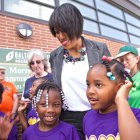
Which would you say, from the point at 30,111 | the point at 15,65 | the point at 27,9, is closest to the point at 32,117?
the point at 30,111

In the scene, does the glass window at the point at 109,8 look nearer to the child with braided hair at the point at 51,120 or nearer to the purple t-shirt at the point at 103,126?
the child with braided hair at the point at 51,120

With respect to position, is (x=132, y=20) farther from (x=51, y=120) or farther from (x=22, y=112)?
(x=51, y=120)

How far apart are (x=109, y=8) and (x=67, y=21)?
7.74 metres

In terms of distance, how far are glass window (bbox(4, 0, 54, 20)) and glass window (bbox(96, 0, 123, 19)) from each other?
296 centimetres

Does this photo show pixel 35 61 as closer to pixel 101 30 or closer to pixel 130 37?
pixel 101 30

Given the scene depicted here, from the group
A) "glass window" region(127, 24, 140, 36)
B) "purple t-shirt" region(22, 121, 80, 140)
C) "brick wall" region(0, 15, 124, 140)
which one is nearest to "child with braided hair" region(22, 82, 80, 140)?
"purple t-shirt" region(22, 121, 80, 140)

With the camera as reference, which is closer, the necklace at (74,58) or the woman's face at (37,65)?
the necklace at (74,58)

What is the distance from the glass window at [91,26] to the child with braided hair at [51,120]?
5.45 metres

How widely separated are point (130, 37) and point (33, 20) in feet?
18.7

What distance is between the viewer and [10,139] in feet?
10.2

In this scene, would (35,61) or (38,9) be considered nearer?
(35,61)

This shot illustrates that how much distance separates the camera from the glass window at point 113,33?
27.9 ft

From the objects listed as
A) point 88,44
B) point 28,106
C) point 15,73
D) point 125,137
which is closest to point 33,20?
point 15,73

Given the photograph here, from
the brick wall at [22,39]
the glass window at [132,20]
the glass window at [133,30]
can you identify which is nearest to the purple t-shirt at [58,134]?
the brick wall at [22,39]
